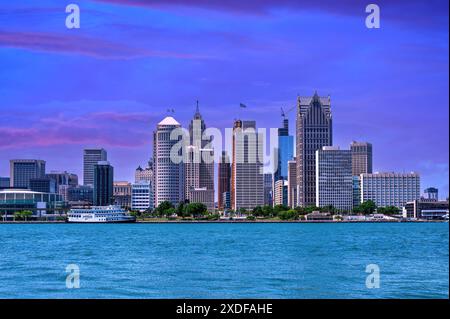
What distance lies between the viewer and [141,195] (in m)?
119

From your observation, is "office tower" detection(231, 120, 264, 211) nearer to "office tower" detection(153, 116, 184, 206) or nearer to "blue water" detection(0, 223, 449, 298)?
"office tower" detection(153, 116, 184, 206)

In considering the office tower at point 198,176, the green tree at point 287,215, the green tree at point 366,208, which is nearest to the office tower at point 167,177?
the office tower at point 198,176

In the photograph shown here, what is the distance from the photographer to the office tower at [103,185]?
318ft

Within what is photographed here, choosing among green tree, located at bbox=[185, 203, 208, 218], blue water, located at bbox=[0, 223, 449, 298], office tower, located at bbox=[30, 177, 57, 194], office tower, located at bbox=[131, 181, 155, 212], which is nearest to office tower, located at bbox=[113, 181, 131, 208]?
office tower, located at bbox=[131, 181, 155, 212]

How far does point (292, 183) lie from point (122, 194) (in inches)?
1235

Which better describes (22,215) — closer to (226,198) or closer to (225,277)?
(226,198)

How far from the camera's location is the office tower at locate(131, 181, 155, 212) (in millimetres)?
117875

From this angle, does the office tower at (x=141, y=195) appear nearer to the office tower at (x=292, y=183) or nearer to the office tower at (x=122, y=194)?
the office tower at (x=122, y=194)

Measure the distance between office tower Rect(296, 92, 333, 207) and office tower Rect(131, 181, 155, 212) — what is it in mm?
26298

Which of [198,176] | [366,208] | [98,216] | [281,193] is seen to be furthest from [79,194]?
[366,208]
